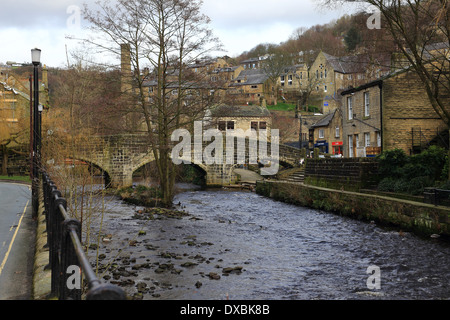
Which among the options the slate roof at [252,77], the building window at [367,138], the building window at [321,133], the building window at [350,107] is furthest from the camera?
the slate roof at [252,77]

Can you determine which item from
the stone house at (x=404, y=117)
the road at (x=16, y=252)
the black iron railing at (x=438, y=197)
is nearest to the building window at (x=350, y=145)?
the stone house at (x=404, y=117)

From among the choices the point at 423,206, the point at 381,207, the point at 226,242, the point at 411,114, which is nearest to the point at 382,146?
the point at 411,114

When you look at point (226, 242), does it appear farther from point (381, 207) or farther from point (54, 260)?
point (54, 260)

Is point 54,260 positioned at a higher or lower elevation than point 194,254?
higher

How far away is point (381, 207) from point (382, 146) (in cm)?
971

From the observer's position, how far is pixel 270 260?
1101 cm

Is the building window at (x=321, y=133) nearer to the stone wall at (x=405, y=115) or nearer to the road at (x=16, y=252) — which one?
the stone wall at (x=405, y=115)

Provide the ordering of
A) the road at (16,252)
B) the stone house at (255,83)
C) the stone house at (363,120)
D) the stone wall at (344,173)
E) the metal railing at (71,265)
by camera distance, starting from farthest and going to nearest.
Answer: the stone house at (255,83) → the stone house at (363,120) → the stone wall at (344,173) → the road at (16,252) → the metal railing at (71,265)

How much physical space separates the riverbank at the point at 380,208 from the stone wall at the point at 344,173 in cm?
126

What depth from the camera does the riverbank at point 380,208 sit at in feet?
41.7

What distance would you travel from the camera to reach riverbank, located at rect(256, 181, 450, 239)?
1270 centimetres

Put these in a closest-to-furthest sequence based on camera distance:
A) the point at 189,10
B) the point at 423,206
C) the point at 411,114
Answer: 1. the point at 423,206
2. the point at 189,10
3. the point at 411,114

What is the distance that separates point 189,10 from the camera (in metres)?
21.2

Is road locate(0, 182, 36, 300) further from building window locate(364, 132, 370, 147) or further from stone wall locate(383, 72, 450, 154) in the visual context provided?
building window locate(364, 132, 370, 147)
